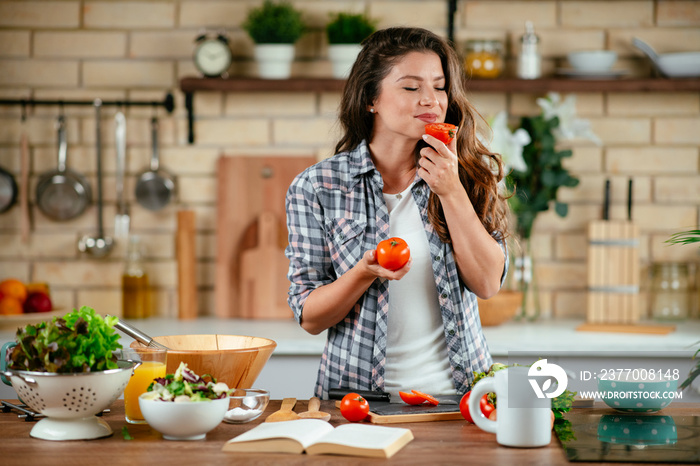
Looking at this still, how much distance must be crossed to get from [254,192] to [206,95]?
46 cm

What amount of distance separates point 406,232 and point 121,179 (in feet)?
5.64

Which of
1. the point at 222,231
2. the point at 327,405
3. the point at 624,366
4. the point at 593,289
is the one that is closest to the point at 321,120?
the point at 222,231

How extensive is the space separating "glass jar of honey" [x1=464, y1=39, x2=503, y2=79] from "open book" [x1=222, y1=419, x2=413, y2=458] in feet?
6.74

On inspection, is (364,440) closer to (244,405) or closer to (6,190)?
(244,405)

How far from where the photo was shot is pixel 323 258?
1971 millimetres

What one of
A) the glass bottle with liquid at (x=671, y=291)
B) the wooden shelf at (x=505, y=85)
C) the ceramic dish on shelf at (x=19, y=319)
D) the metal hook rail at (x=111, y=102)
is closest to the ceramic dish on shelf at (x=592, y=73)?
the wooden shelf at (x=505, y=85)

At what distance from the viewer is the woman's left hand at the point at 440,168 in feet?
5.99

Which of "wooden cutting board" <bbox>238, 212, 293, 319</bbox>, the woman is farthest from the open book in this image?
"wooden cutting board" <bbox>238, 212, 293, 319</bbox>

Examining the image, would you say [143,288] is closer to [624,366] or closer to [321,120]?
[321,120]

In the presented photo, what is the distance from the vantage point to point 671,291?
324 cm

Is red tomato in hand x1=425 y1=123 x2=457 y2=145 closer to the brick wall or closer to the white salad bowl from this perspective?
the white salad bowl

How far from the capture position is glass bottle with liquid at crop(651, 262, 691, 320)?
323 cm

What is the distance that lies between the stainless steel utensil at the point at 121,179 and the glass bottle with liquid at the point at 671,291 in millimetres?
2184

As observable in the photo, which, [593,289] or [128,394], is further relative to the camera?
[593,289]
